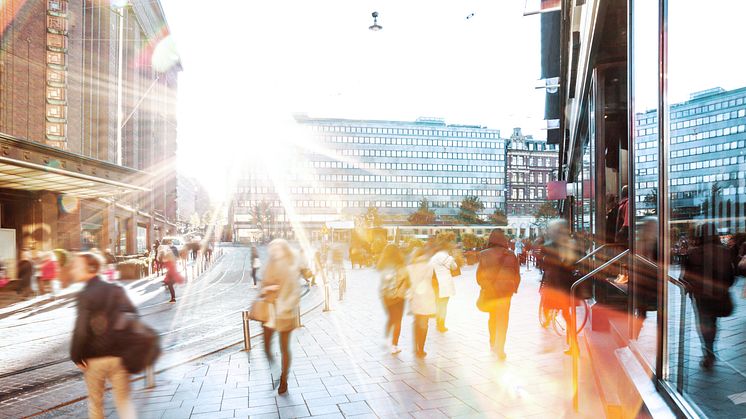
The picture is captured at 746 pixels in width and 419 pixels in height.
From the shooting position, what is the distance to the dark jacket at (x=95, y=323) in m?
4.33

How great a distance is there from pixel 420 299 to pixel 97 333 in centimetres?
469

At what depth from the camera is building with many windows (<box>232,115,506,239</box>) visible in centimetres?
11412

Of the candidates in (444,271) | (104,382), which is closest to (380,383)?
(104,382)

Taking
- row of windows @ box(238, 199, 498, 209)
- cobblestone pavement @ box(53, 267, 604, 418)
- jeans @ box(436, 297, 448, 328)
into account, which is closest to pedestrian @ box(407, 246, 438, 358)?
cobblestone pavement @ box(53, 267, 604, 418)

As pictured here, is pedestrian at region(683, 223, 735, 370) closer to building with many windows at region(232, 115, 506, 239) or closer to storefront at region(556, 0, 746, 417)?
storefront at region(556, 0, 746, 417)

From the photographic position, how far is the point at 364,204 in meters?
117

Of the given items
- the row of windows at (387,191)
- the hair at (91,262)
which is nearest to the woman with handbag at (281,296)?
the hair at (91,262)

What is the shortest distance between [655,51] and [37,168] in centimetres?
1791

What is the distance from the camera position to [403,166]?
117812mm

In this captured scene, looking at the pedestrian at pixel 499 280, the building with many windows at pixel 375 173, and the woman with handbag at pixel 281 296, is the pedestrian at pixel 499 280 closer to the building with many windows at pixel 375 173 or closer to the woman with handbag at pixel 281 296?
the woman with handbag at pixel 281 296

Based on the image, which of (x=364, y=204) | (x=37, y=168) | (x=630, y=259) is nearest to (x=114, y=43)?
(x=37, y=168)

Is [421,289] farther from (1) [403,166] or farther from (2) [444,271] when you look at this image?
(1) [403,166]

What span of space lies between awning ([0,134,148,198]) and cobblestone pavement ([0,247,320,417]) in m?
4.21

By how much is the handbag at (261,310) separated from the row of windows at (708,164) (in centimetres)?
462
